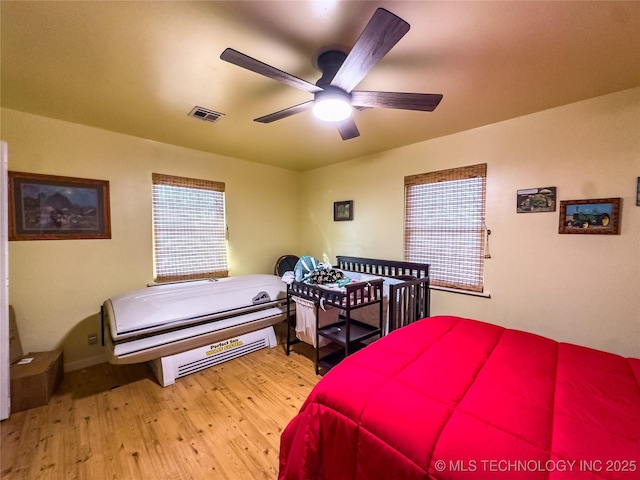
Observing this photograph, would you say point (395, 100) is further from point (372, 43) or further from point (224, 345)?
point (224, 345)

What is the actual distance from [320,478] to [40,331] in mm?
3007

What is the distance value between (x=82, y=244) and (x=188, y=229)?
3.38ft

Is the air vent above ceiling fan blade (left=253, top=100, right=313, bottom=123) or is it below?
above

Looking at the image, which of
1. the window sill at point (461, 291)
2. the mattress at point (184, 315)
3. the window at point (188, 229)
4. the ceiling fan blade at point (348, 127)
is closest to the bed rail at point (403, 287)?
the window sill at point (461, 291)

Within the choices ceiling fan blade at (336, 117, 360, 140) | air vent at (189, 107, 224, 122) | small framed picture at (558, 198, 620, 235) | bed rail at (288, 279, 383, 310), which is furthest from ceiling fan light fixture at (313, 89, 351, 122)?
small framed picture at (558, 198, 620, 235)

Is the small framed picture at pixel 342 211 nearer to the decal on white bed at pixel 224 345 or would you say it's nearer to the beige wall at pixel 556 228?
the beige wall at pixel 556 228

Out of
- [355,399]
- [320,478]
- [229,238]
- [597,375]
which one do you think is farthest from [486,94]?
[229,238]

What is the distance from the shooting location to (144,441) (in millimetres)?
1721

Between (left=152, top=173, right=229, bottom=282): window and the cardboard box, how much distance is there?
3.87ft

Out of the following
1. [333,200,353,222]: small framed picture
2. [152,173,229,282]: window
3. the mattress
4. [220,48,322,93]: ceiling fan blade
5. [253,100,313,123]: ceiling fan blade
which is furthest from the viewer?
[333,200,353,222]: small framed picture

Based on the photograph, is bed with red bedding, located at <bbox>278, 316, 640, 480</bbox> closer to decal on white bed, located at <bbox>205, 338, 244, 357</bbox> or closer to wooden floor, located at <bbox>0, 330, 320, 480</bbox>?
Answer: wooden floor, located at <bbox>0, 330, 320, 480</bbox>

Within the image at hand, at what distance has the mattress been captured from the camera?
2182 millimetres

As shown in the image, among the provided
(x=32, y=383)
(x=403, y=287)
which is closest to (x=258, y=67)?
(x=403, y=287)

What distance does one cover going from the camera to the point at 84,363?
8.80ft
